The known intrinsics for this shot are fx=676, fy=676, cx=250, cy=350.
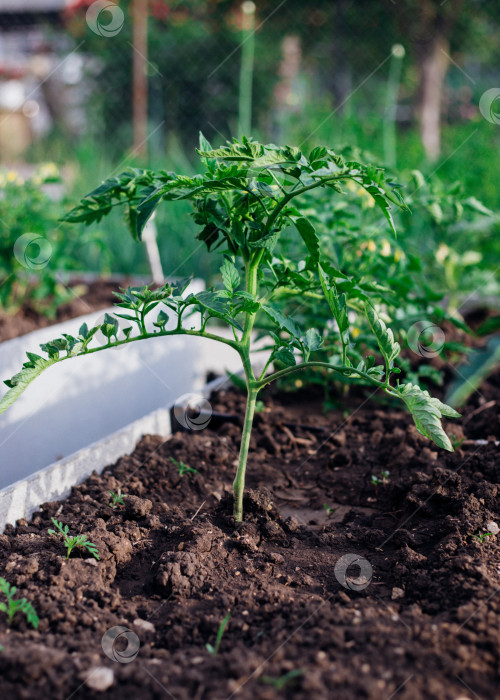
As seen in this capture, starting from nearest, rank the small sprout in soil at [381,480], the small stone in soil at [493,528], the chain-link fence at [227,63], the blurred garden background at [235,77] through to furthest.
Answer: the small stone in soil at [493,528], the small sprout in soil at [381,480], the blurred garden background at [235,77], the chain-link fence at [227,63]

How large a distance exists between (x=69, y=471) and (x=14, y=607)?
2.01ft

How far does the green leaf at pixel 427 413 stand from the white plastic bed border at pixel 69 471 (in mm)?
959

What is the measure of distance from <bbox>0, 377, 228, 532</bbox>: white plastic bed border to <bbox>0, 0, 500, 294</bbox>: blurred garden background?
244 centimetres

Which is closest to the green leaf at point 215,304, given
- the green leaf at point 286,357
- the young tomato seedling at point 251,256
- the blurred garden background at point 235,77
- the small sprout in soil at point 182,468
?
the young tomato seedling at point 251,256

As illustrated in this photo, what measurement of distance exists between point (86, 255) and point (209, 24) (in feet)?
15.6

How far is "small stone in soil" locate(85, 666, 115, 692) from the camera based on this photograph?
1076 millimetres

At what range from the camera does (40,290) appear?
10.1ft

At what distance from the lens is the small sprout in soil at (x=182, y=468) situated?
6.34 ft

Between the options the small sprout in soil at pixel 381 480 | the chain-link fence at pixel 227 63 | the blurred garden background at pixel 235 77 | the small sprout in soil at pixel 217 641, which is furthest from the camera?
A: the chain-link fence at pixel 227 63

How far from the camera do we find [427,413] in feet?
4.28

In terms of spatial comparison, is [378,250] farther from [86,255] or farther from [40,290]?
[86,255]

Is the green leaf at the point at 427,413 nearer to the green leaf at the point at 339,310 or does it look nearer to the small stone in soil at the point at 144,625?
the green leaf at the point at 339,310

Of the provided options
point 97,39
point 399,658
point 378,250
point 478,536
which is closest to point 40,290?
point 378,250

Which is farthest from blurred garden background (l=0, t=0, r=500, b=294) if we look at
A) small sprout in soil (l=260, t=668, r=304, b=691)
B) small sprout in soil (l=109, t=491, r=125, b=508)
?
small sprout in soil (l=260, t=668, r=304, b=691)
